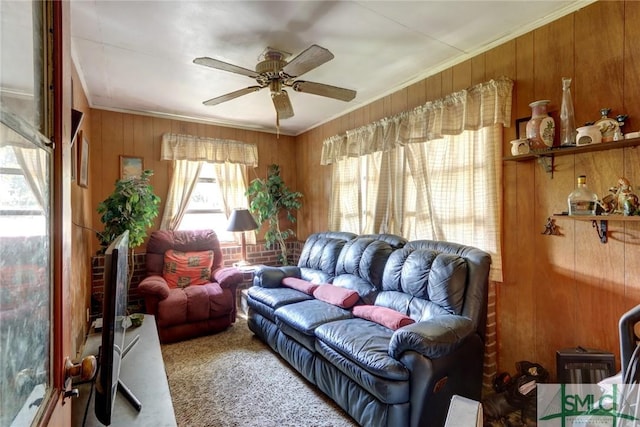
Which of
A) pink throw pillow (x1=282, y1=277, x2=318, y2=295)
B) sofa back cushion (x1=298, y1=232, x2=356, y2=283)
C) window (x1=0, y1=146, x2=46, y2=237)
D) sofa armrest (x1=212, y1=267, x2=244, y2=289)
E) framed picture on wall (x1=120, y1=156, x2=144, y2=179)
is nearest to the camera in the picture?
window (x1=0, y1=146, x2=46, y2=237)

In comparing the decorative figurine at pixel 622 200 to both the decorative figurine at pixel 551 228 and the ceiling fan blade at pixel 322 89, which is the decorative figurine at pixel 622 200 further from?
the ceiling fan blade at pixel 322 89

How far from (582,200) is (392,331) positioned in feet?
4.63

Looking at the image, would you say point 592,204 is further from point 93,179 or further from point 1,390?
point 93,179

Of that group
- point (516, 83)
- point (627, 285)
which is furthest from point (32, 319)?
point (516, 83)

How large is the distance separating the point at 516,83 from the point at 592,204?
3.30ft

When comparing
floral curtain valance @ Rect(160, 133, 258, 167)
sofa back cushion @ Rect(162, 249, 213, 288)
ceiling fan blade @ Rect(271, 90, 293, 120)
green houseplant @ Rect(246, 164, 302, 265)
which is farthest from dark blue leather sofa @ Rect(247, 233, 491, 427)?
floral curtain valance @ Rect(160, 133, 258, 167)

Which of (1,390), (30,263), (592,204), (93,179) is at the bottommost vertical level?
(1,390)

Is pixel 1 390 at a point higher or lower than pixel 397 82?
lower

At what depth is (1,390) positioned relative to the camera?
0.54 meters

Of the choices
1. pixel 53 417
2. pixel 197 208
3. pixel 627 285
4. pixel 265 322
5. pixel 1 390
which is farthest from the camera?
pixel 197 208

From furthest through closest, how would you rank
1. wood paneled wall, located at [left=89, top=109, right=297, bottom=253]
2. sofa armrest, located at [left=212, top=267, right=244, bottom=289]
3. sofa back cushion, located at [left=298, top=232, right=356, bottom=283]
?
wood paneled wall, located at [left=89, top=109, right=297, bottom=253]
sofa armrest, located at [left=212, top=267, right=244, bottom=289]
sofa back cushion, located at [left=298, top=232, right=356, bottom=283]

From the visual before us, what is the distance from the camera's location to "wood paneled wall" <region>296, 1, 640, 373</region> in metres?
1.76

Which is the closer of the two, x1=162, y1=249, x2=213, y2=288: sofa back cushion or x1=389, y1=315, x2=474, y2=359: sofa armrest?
x1=389, y1=315, x2=474, y2=359: sofa armrest

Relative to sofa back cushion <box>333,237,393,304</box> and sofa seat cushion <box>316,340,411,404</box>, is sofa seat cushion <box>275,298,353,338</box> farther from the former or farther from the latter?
sofa back cushion <box>333,237,393,304</box>
